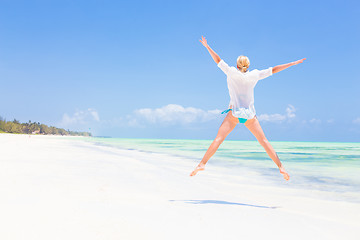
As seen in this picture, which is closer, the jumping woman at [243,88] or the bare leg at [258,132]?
the jumping woman at [243,88]

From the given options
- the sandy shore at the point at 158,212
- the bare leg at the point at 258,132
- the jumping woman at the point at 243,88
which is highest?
the jumping woman at the point at 243,88

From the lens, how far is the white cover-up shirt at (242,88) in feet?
13.8

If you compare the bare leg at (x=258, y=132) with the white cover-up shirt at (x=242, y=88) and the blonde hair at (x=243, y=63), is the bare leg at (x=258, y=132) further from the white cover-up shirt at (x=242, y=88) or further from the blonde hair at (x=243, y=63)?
the blonde hair at (x=243, y=63)

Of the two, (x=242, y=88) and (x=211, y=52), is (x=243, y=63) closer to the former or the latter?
(x=242, y=88)

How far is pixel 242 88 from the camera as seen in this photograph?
13.9ft

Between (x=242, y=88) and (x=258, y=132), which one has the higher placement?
(x=242, y=88)

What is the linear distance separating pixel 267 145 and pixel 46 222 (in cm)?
324

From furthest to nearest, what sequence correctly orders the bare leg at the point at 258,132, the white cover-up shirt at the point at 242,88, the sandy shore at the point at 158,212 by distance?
1. the bare leg at the point at 258,132
2. the white cover-up shirt at the point at 242,88
3. the sandy shore at the point at 158,212

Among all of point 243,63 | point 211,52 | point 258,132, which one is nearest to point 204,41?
point 211,52

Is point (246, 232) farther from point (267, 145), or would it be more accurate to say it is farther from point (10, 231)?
point (10, 231)

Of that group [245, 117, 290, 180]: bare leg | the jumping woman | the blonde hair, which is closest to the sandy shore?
[245, 117, 290, 180]: bare leg

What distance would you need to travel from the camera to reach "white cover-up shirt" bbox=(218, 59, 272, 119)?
13.8ft

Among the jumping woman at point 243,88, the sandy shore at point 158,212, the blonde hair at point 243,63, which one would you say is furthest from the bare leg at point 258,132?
the blonde hair at point 243,63

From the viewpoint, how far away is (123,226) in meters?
2.96
